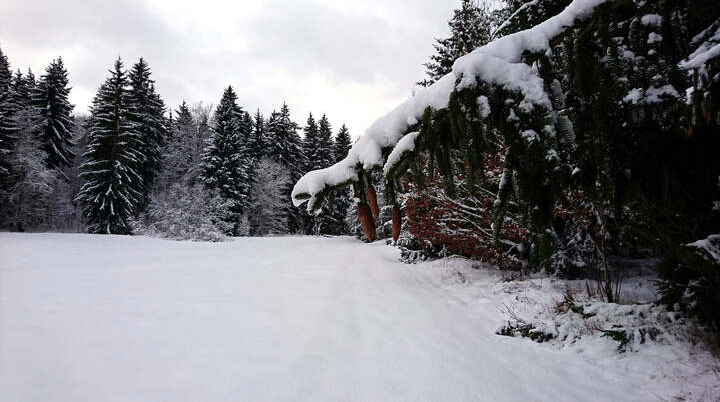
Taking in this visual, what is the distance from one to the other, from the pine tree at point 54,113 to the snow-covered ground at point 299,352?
28.0 metres

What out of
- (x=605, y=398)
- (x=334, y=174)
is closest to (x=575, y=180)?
(x=334, y=174)

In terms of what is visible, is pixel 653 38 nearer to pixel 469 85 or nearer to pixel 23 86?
pixel 469 85

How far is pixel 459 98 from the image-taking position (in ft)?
4.49

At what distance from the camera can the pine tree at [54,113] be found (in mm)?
26297

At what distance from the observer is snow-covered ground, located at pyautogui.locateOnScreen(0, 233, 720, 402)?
2.59 metres

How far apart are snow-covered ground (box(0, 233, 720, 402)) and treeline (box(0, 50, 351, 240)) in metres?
16.3

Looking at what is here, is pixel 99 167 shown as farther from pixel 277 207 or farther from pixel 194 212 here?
pixel 277 207

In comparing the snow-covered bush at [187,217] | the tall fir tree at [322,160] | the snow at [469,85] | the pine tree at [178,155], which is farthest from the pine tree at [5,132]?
the snow at [469,85]

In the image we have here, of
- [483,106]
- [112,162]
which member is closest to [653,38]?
[483,106]

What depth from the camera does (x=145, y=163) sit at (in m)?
28.4

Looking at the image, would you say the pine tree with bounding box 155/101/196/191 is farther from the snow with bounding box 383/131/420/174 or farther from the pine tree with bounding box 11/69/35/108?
the snow with bounding box 383/131/420/174

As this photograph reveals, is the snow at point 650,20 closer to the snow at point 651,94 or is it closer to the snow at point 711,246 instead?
the snow at point 651,94

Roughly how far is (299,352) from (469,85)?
9.62 ft

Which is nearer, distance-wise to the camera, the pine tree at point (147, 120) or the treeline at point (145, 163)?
the treeline at point (145, 163)
